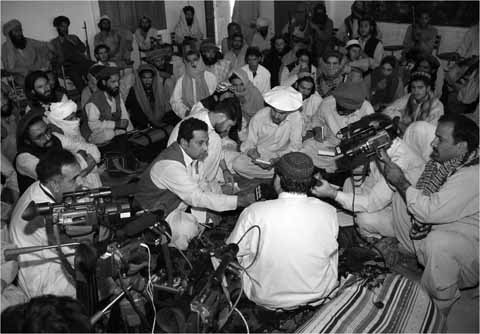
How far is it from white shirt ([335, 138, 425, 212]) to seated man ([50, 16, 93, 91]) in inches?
232

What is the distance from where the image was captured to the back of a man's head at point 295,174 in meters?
2.27

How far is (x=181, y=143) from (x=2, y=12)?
21.1 feet

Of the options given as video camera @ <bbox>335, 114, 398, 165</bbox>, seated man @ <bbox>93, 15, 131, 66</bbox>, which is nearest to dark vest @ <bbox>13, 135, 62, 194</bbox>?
video camera @ <bbox>335, 114, 398, 165</bbox>

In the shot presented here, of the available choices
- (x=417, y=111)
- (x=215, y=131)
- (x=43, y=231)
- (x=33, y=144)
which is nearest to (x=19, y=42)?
(x=33, y=144)

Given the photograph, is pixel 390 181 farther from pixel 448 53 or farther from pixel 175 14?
pixel 175 14

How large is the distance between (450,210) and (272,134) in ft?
7.37

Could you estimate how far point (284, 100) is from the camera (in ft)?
14.2

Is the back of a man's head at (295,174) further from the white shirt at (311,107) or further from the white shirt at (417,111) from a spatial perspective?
the white shirt at (311,107)

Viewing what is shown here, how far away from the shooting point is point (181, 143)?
334cm

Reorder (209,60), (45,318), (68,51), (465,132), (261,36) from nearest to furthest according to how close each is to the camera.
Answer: (45,318) → (465,132) → (209,60) → (68,51) → (261,36)

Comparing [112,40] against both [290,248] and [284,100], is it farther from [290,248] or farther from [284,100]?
[290,248]

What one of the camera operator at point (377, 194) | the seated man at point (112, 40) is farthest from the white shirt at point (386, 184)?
the seated man at point (112, 40)

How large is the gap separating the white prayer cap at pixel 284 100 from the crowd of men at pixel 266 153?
12 mm

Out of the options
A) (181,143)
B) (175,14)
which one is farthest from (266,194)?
(175,14)
